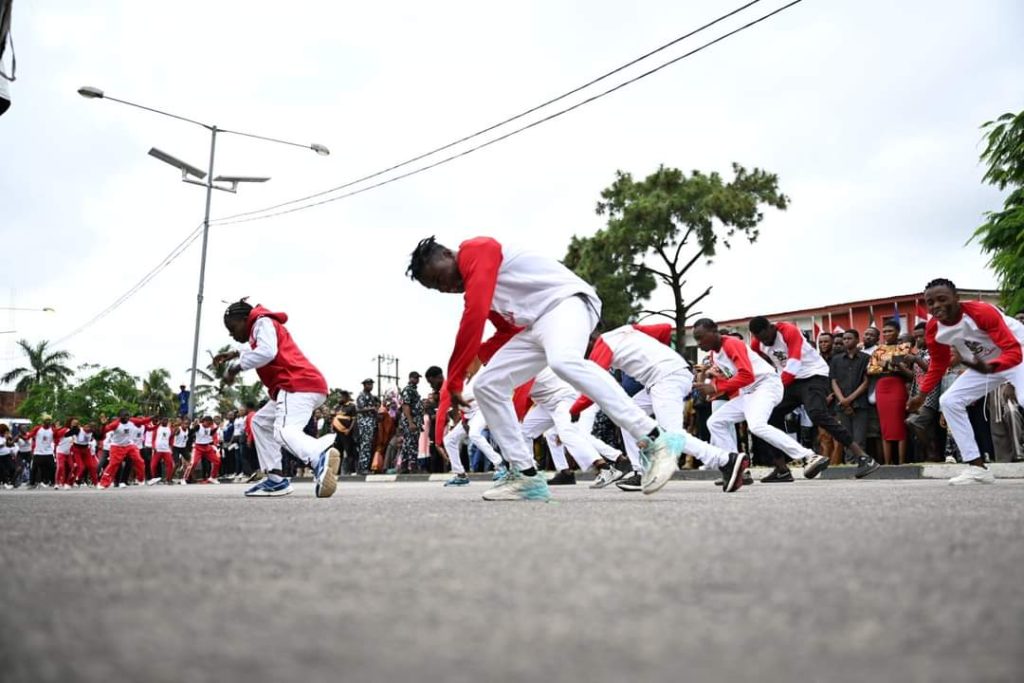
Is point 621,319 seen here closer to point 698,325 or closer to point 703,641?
point 698,325

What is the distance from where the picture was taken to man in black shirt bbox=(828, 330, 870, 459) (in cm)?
1282

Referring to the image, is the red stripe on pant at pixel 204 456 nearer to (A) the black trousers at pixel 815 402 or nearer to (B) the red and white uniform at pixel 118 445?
(B) the red and white uniform at pixel 118 445

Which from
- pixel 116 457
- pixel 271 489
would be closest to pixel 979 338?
pixel 271 489

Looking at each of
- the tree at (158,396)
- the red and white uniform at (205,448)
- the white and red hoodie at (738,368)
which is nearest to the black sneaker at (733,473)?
the white and red hoodie at (738,368)

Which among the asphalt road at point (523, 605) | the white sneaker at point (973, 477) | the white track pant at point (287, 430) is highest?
the white track pant at point (287, 430)

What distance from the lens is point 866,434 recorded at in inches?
509

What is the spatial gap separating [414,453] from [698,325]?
11.2 meters

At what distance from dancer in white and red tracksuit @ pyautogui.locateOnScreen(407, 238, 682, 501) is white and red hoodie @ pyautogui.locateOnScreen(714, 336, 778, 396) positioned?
150 inches

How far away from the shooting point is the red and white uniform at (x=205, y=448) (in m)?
26.3

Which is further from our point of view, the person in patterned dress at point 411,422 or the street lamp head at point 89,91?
the street lamp head at point 89,91

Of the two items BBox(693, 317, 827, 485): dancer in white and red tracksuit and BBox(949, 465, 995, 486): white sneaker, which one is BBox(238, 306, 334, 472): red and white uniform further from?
BBox(949, 465, 995, 486): white sneaker

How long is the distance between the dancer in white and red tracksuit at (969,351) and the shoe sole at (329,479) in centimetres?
501

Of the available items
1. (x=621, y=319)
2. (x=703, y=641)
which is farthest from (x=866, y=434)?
(x=621, y=319)

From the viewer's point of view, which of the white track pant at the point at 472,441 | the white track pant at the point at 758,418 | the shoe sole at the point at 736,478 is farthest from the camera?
the white track pant at the point at 472,441
